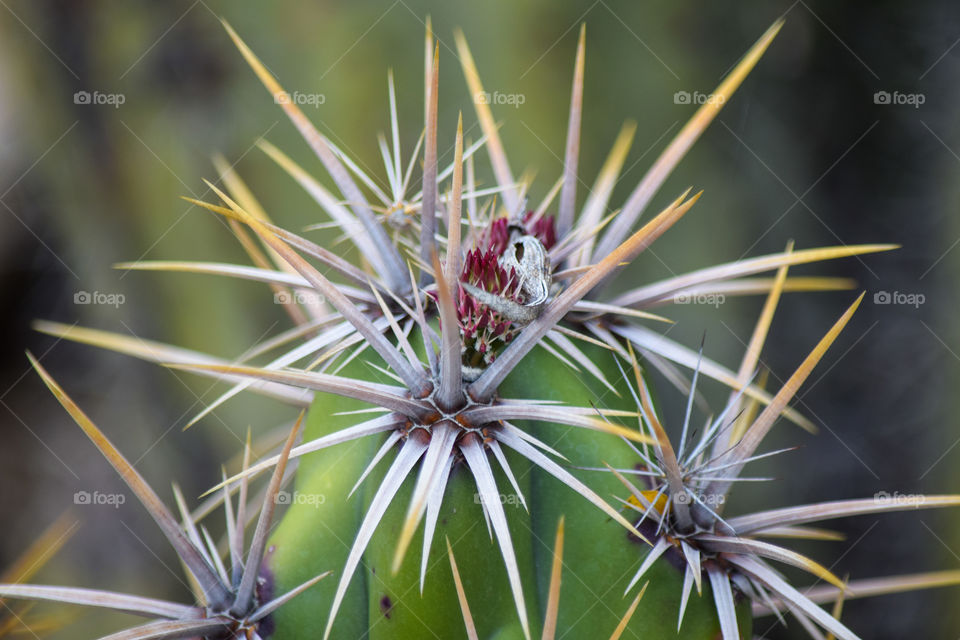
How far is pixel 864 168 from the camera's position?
1.47 m

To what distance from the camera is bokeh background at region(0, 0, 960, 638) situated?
141 cm

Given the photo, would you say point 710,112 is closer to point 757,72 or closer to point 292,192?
point 757,72

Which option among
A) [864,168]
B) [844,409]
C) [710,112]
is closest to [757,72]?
[864,168]

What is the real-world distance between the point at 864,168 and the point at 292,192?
4.03ft

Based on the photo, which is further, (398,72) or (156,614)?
(398,72)

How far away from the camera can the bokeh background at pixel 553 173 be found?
1408 millimetres

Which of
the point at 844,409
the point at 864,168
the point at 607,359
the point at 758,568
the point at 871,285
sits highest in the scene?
the point at 864,168

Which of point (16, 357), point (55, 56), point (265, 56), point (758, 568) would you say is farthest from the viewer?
point (16, 357)

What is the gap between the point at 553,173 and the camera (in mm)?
1518

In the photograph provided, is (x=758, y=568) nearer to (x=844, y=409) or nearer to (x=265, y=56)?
(x=844, y=409)

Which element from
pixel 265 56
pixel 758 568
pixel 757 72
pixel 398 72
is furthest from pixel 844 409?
pixel 265 56

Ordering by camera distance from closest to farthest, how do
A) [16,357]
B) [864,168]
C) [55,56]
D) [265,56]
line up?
[864,168], [265,56], [55,56], [16,357]

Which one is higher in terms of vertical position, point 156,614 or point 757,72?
point 757,72

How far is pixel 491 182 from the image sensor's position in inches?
59.4
